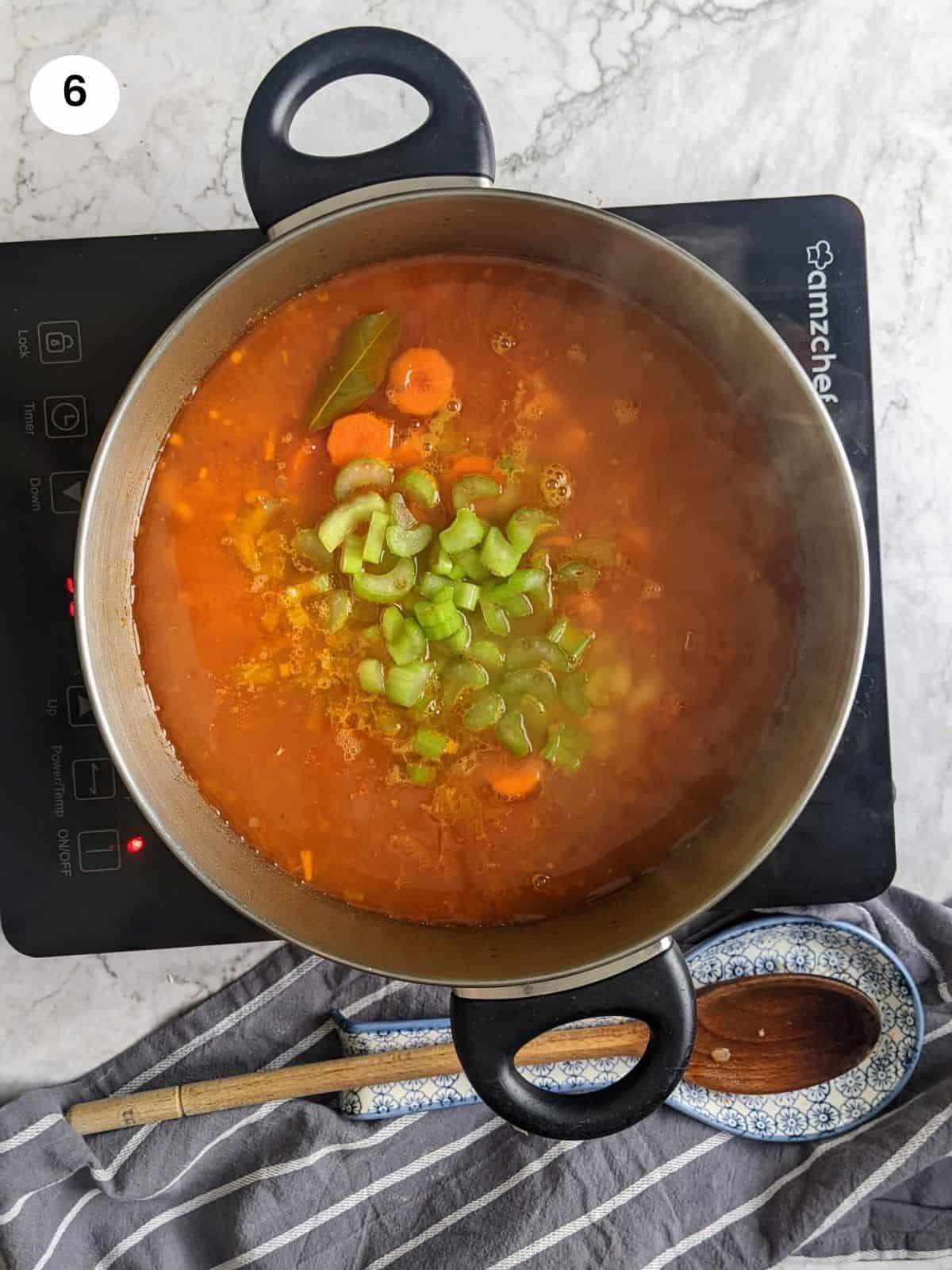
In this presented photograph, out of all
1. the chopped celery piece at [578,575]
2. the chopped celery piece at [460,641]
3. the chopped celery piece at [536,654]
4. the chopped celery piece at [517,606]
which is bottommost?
the chopped celery piece at [536,654]

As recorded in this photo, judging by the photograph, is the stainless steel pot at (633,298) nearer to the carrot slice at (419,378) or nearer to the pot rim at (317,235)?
the pot rim at (317,235)

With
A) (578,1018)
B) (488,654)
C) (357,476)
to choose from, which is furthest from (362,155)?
(578,1018)

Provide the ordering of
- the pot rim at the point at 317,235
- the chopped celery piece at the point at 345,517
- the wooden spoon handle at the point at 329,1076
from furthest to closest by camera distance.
Answer: the wooden spoon handle at the point at 329,1076 → the chopped celery piece at the point at 345,517 → the pot rim at the point at 317,235

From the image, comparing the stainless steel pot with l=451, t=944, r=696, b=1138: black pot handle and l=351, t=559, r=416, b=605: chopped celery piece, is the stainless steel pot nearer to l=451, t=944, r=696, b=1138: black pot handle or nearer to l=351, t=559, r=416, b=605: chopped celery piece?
l=451, t=944, r=696, b=1138: black pot handle

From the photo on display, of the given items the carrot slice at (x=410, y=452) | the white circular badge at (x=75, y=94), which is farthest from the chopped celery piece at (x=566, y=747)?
the white circular badge at (x=75, y=94)

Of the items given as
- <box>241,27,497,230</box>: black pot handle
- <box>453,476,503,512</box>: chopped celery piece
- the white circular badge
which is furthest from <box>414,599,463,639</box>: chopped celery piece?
the white circular badge

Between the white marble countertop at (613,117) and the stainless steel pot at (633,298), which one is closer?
the stainless steel pot at (633,298)

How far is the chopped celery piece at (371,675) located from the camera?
1.21 m

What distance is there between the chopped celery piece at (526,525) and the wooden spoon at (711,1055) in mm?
639

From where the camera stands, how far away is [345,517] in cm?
119

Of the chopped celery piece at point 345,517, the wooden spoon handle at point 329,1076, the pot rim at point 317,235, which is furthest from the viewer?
the wooden spoon handle at point 329,1076

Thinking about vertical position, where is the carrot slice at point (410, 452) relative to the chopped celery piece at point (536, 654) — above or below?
above

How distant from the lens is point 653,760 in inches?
48.9

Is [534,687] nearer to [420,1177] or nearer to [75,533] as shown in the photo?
[75,533]
